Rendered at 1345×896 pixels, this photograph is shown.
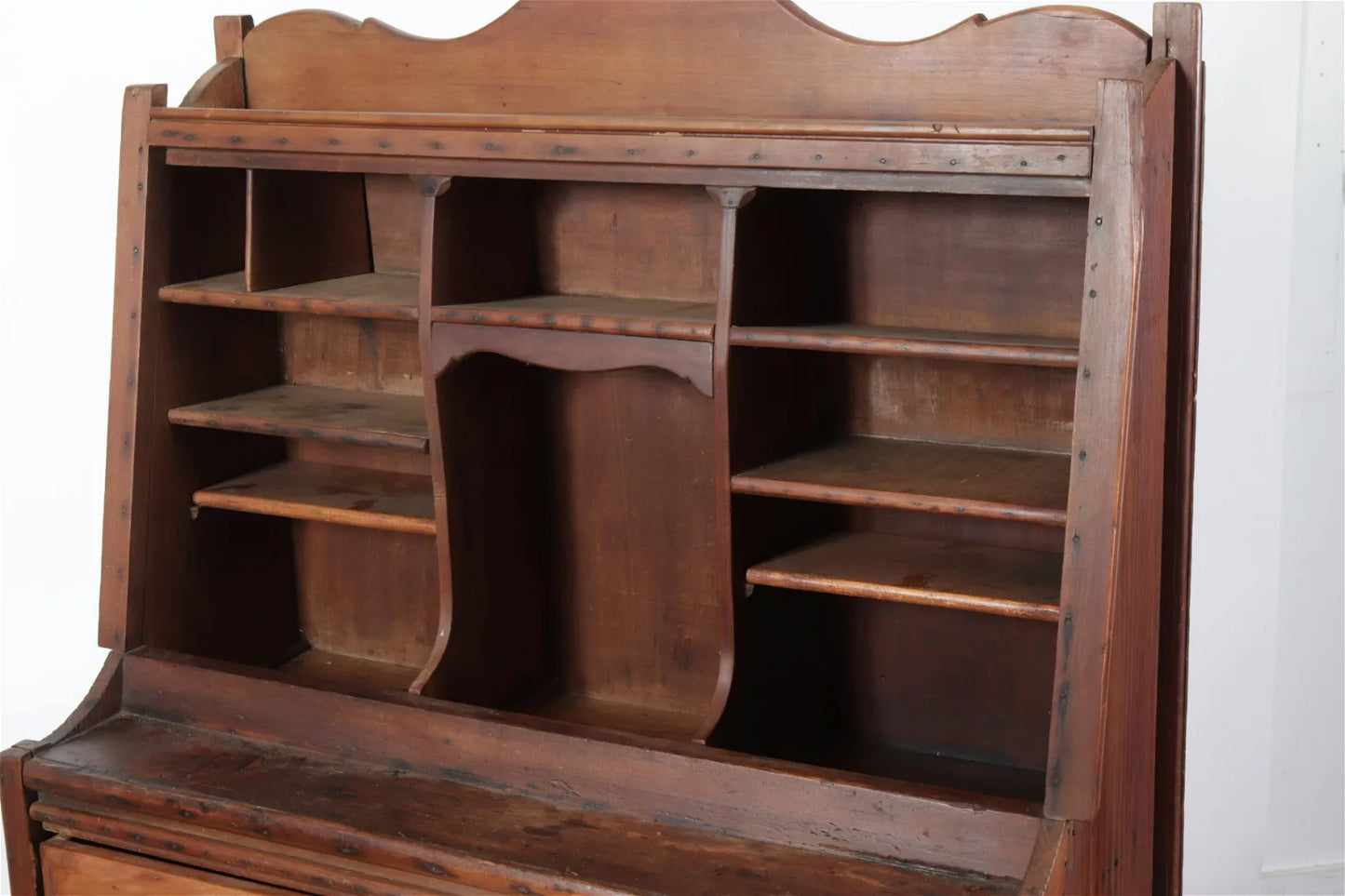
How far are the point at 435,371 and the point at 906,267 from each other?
2.92 feet

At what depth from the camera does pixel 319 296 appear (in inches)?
117

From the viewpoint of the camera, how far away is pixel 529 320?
275cm

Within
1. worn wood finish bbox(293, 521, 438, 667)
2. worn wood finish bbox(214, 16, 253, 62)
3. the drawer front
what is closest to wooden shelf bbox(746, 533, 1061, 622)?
worn wood finish bbox(293, 521, 438, 667)

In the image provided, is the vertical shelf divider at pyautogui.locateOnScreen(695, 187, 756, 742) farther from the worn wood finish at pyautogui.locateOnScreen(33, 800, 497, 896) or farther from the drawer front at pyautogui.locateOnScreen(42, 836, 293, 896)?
the drawer front at pyautogui.locateOnScreen(42, 836, 293, 896)

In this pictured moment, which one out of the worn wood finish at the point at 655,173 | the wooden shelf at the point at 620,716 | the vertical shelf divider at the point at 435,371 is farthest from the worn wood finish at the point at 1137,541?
the vertical shelf divider at the point at 435,371

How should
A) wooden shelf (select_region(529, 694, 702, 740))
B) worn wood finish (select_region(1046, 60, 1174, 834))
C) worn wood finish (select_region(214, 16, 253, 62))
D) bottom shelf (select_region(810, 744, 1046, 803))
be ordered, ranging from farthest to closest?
worn wood finish (select_region(214, 16, 253, 62)) → wooden shelf (select_region(529, 694, 702, 740)) → bottom shelf (select_region(810, 744, 1046, 803)) → worn wood finish (select_region(1046, 60, 1174, 834))

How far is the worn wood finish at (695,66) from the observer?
2.58 metres

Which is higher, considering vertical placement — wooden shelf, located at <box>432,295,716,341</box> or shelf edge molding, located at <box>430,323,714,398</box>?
wooden shelf, located at <box>432,295,716,341</box>

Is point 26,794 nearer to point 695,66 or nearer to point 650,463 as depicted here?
point 650,463

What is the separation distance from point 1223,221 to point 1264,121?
228 millimetres

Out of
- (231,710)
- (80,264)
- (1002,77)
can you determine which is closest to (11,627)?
(80,264)

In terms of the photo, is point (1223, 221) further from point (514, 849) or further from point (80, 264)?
point (80, 264)

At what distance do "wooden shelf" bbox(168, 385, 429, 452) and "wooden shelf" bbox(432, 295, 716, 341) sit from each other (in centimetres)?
29

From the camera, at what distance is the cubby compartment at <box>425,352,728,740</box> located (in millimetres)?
3016
